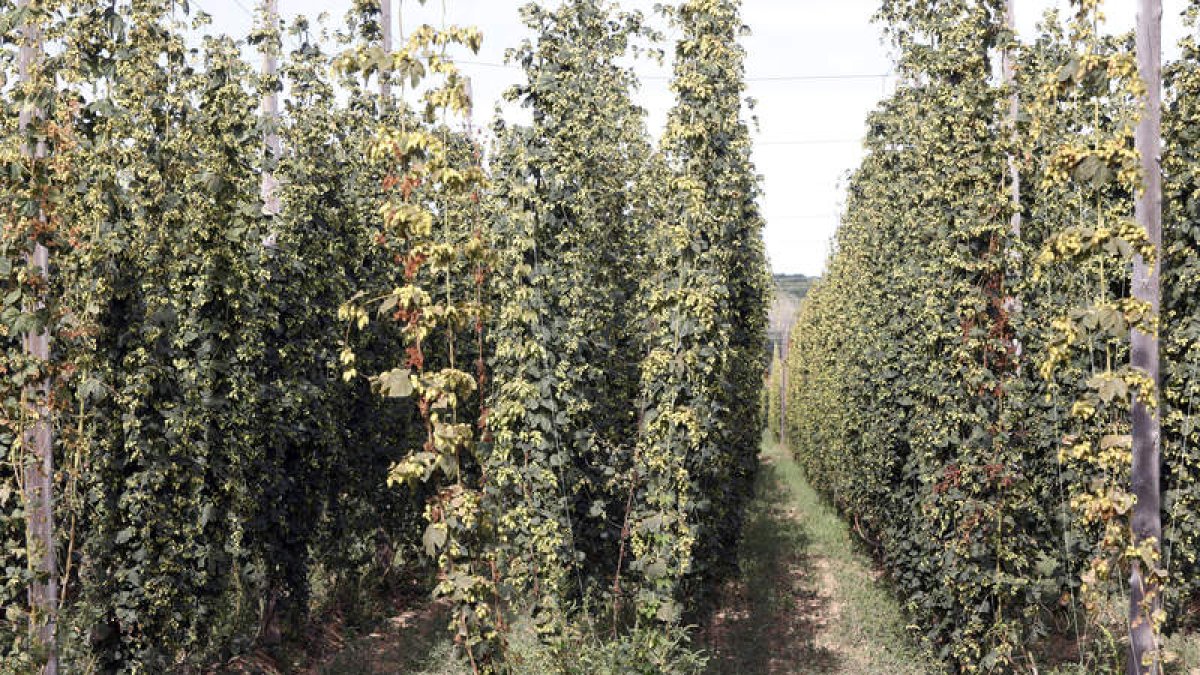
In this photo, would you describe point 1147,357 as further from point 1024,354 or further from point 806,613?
point 806,613

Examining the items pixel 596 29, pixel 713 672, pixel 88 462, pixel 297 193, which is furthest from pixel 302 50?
pixel 713 672

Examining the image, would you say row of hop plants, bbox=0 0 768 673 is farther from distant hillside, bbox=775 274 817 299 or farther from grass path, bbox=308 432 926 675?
distant hillside, bbox=775 274 817 299

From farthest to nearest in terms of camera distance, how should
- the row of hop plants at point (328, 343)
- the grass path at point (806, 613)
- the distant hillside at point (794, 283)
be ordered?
the distant hillside at point (794, 283) → the grass path at point (806, 613) → the row of hop plants at point (328, 343)

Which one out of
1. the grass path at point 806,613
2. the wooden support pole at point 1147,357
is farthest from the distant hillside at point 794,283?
the wooden support pole at point 1147,357

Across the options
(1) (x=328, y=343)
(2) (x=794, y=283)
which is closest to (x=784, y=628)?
(1) (x=328, y=343)

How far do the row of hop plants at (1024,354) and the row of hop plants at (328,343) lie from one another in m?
2.08

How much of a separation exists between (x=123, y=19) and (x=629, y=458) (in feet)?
22.5

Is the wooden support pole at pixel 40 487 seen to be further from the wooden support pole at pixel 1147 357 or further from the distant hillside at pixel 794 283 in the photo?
the distant hillside at pixel 794 283

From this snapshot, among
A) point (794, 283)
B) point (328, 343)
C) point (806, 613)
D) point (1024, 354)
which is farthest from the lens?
point (794, 283)

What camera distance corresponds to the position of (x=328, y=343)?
39.0ft

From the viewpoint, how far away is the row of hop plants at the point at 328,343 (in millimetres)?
6383

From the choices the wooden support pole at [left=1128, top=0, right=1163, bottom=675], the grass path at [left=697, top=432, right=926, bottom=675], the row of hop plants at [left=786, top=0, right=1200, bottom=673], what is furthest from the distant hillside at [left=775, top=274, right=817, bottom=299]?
the wooden support pole at [left=1128, top=0, right=1163, bottom=675]

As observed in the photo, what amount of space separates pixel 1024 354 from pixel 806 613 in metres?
5.04

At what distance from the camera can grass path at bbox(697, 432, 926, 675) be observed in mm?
11484
